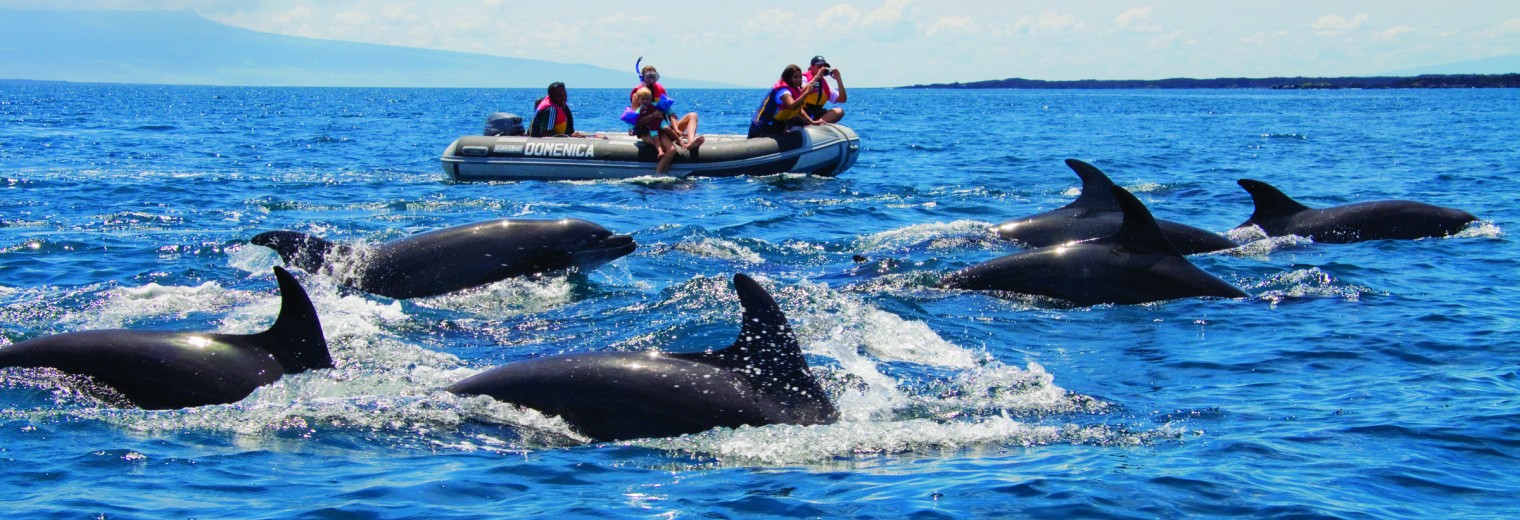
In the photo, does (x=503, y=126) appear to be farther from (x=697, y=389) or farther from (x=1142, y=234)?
(x=697, y=389)

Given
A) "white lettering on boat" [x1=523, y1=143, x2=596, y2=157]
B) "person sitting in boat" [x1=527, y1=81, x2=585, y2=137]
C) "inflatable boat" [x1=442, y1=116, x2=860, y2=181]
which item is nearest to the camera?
"inflatable boat" [x1=442, y1=116, x2=860, y2=181]

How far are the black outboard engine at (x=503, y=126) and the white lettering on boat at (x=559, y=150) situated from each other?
1858 mm

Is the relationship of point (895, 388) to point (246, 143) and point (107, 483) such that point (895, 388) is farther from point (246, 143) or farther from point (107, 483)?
point (246, 143)

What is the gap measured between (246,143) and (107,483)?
35887mm

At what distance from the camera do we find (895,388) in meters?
8.13

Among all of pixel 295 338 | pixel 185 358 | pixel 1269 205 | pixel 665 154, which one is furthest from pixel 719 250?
pixel 665 154

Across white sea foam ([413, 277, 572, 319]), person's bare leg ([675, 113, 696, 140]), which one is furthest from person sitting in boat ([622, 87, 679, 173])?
white sea foam ([413, 277, 572, 319])

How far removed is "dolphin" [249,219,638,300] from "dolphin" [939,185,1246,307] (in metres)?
3.61

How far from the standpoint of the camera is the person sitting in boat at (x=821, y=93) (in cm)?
2538

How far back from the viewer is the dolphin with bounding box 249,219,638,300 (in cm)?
1116

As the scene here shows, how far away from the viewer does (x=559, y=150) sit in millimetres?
24906

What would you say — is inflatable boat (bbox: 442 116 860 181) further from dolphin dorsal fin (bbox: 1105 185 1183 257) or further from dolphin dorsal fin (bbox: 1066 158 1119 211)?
dolphin dorsal fin (bbox: 1105 185 1183 257)

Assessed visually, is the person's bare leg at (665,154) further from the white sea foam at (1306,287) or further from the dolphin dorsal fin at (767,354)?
the dolphin dorsal fin at (767,354)

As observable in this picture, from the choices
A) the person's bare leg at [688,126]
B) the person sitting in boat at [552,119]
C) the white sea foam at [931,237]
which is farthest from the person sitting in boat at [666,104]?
the white sea foam at [931,237]
